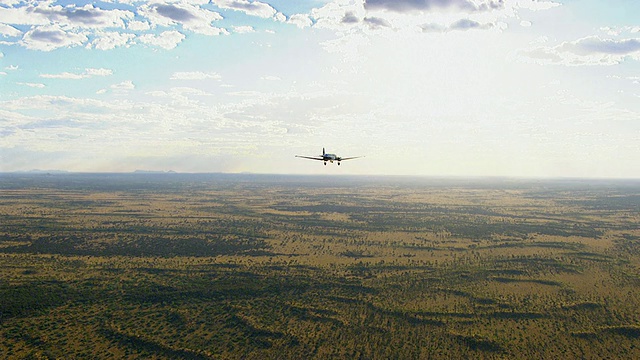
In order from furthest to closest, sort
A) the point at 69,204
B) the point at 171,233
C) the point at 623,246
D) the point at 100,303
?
the point at 69,204 → the point at 171,233 → the point at 623,246 → the point at 100,303

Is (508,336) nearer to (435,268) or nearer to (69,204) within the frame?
(435,268)

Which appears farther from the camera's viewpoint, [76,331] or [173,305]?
[173,305]

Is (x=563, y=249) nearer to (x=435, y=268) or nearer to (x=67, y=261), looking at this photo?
(x=435, y=268)

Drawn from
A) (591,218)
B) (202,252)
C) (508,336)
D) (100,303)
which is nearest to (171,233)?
(202,252)

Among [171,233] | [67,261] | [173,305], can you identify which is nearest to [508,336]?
[173,305]

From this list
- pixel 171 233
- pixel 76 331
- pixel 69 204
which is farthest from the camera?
pixel 69 204

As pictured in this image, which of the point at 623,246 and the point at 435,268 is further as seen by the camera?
the point at 623,246
